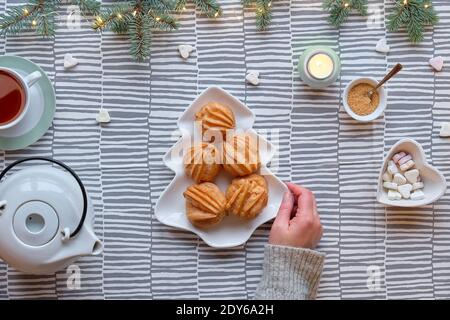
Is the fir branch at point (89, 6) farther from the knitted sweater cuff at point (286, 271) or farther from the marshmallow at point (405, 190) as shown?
the marshmallow at point (405, 190)

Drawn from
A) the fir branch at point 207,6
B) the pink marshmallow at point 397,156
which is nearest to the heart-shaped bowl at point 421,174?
the pink marshmallow at point 397,156

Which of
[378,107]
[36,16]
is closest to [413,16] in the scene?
[378,107]

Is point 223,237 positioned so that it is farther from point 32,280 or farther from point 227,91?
point 32,280

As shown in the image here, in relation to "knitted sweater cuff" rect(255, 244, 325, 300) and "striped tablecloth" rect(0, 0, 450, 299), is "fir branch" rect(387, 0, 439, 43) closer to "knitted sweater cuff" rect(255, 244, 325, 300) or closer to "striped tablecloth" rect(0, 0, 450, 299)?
"striped tablecloth" rect(0, 0, 450, 299)

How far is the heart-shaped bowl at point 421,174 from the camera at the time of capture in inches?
57.2

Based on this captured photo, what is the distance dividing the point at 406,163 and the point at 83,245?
77 centimetres

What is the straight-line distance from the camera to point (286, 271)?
4.67 feet

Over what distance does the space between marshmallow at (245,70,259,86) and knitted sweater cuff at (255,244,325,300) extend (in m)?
0.39

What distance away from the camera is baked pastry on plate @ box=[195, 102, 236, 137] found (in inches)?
56.9

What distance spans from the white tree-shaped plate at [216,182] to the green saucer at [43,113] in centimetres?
30

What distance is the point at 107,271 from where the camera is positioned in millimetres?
1489

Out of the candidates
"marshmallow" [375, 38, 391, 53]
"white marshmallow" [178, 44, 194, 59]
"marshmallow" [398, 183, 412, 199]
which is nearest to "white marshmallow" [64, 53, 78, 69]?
"white marshmallow" [178, 44, 194, 59]

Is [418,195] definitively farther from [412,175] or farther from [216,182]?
[216,182]
